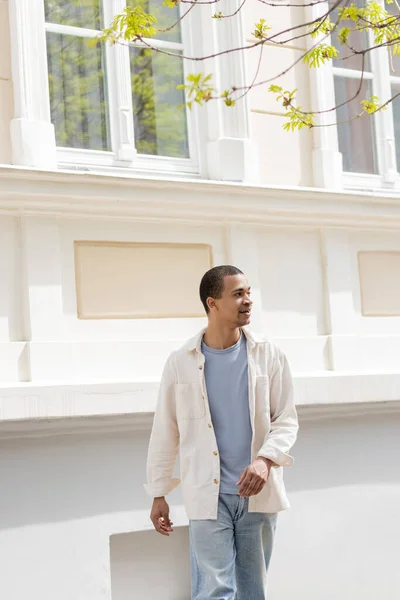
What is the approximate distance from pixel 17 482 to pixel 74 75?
2.47m

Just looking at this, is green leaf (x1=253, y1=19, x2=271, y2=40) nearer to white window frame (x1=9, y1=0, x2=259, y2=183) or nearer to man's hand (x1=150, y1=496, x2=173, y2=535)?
white window frame (x1=9, y1=0, x2=259, y2=183)

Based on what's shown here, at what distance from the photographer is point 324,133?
8.16m

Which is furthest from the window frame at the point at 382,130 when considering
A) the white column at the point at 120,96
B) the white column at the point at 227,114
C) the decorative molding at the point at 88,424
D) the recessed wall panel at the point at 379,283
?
the decorative molding at the point at 88,424

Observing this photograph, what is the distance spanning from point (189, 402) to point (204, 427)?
0.43 ft

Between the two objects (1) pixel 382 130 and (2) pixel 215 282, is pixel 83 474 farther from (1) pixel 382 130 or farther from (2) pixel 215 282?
(1) pixel 382 130

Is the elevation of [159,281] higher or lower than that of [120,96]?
lower

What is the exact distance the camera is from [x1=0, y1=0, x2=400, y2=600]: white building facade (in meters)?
6.50

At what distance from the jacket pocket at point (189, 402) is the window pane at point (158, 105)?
2662 millimetres

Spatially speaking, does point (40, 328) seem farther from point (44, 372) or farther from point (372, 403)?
point (372, 403)

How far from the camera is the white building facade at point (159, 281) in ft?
21.3

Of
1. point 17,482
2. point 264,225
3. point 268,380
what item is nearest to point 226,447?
point 268,380

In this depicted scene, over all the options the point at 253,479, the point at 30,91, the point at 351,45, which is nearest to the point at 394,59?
the point at 351,45

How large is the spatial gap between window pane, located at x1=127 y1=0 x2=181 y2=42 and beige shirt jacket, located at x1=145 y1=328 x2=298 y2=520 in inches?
120

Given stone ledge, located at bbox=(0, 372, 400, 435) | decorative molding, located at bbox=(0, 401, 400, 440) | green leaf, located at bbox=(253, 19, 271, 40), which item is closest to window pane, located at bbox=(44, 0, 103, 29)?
green leaf, located at bbox=(253, 19, 271, 40)
